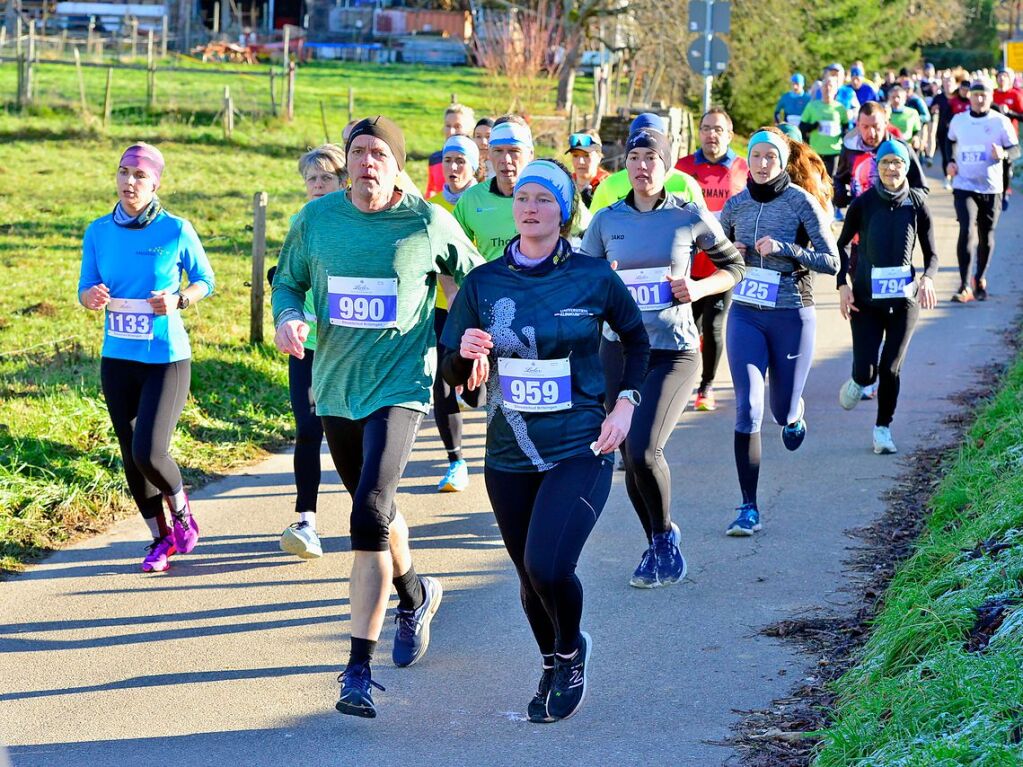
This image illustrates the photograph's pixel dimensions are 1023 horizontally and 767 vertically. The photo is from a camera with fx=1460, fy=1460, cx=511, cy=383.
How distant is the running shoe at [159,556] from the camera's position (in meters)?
7.08

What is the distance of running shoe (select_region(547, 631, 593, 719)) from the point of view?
518 cm

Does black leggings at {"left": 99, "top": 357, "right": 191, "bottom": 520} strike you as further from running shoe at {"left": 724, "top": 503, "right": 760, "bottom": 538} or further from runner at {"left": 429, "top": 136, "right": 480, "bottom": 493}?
running shoe at {"left": 724, "top": 503, "right": 760, "bottom": 538}

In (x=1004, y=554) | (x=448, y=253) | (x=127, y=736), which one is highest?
(x=448, y=253)

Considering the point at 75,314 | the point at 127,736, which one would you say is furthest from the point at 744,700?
the point at 75,314

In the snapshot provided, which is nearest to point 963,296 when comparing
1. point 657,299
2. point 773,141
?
point 773,141

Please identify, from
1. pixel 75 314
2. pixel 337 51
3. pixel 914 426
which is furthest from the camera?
pixel 337 51

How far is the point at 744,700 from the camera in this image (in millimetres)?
5344

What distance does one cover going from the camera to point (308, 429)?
725 cm

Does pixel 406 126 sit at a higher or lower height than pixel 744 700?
higher

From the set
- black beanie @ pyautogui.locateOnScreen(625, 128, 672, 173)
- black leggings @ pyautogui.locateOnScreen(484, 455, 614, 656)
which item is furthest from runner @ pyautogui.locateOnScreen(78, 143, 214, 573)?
black leggings @ pyautogui.locateOnScreen(484, 455, 614, 656)

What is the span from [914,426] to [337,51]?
57.9 m

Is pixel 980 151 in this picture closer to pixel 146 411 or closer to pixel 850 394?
pixel 850 394

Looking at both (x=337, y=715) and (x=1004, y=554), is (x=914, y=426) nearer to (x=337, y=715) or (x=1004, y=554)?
(x=1004, y=554)

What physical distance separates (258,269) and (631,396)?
22.4ft
